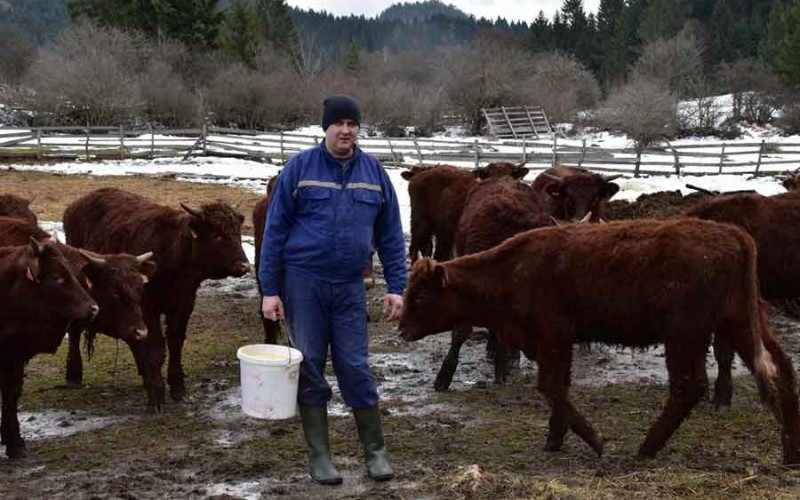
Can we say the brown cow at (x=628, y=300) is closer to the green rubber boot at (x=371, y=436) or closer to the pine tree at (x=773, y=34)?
the green rubber boot at (x=371, y=436)

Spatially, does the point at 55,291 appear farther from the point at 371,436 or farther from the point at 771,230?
the point at 771,230

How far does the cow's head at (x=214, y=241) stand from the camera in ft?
26.0

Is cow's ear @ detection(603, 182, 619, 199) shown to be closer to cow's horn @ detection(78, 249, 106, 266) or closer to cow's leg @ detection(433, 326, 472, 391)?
cow's leg @ detection(433, 326, 472, 391)

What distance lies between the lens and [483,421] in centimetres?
711

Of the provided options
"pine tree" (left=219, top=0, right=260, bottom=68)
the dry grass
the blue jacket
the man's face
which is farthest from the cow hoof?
"pine tree" (left=219, top=0, right=260, bottom=68)

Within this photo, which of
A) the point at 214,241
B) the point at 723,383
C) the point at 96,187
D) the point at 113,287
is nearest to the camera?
the point at 113,287

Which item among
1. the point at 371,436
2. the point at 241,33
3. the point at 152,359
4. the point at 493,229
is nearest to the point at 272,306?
the point at 371,436

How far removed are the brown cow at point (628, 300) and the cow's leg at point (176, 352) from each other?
2389 millimetres

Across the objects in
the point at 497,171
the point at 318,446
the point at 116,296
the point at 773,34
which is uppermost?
the point at 773,34

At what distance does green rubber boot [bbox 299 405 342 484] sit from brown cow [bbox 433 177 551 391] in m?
2.54

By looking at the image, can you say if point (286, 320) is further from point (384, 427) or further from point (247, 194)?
point (247, 194)

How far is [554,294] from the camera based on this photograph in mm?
6203

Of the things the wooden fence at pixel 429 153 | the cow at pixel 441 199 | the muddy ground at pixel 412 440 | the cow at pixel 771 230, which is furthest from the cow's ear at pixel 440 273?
the wooden fence at pixel 429 153

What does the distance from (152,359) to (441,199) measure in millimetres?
5162
